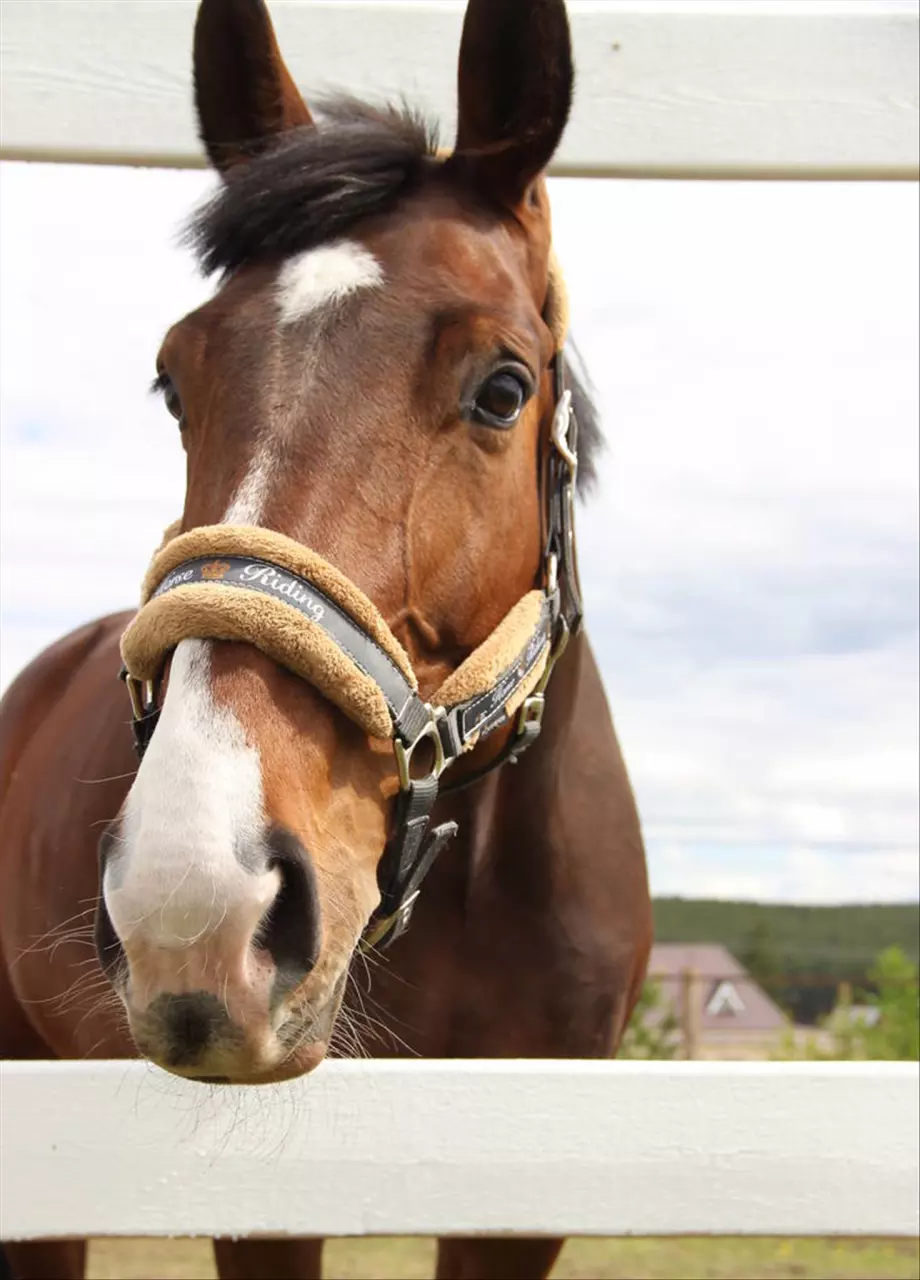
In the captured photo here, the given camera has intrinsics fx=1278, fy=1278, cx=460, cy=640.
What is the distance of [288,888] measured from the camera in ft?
4.50

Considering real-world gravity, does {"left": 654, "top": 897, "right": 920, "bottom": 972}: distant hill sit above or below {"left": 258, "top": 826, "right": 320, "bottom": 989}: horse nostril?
below

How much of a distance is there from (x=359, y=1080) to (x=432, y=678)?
22.4 inches

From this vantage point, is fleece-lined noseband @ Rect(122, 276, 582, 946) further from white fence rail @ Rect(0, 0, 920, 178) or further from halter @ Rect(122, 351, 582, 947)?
white fence rail @ Rect(0, 0, 920, 178)

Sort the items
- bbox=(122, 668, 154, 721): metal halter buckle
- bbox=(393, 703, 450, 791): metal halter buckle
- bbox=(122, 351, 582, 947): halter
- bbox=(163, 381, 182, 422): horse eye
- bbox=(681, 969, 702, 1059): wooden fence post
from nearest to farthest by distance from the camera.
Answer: bbox=(122, 351, 582, 947): halter, bbox=(393, 703, 450, 791): metal halter buckle, bbox=(122, 668, 154, 721): metal halter buckle, bbox=(163, 381, 182, 422): horse eye, bbox=(681, 969, 702, 1059): wooden fence post

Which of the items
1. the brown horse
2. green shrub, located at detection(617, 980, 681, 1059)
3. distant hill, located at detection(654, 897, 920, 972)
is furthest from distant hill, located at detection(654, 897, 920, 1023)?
the brown horse

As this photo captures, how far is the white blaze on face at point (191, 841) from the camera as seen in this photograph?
4.18 feet

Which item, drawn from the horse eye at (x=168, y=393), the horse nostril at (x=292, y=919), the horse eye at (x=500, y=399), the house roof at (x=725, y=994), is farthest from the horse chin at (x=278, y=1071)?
the house roof at (x=725, y=994)

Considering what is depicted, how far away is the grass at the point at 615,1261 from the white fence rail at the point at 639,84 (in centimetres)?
445

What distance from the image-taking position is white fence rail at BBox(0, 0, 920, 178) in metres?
2.01

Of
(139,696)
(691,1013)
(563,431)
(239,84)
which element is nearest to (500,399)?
(563,431)

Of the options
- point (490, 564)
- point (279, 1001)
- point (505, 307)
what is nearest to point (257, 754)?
point (279, 1001)

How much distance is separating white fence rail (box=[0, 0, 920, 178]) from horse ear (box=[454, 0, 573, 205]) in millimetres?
93

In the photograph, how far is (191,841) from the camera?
1.28 meters

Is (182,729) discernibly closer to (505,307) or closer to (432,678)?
(432,678)
